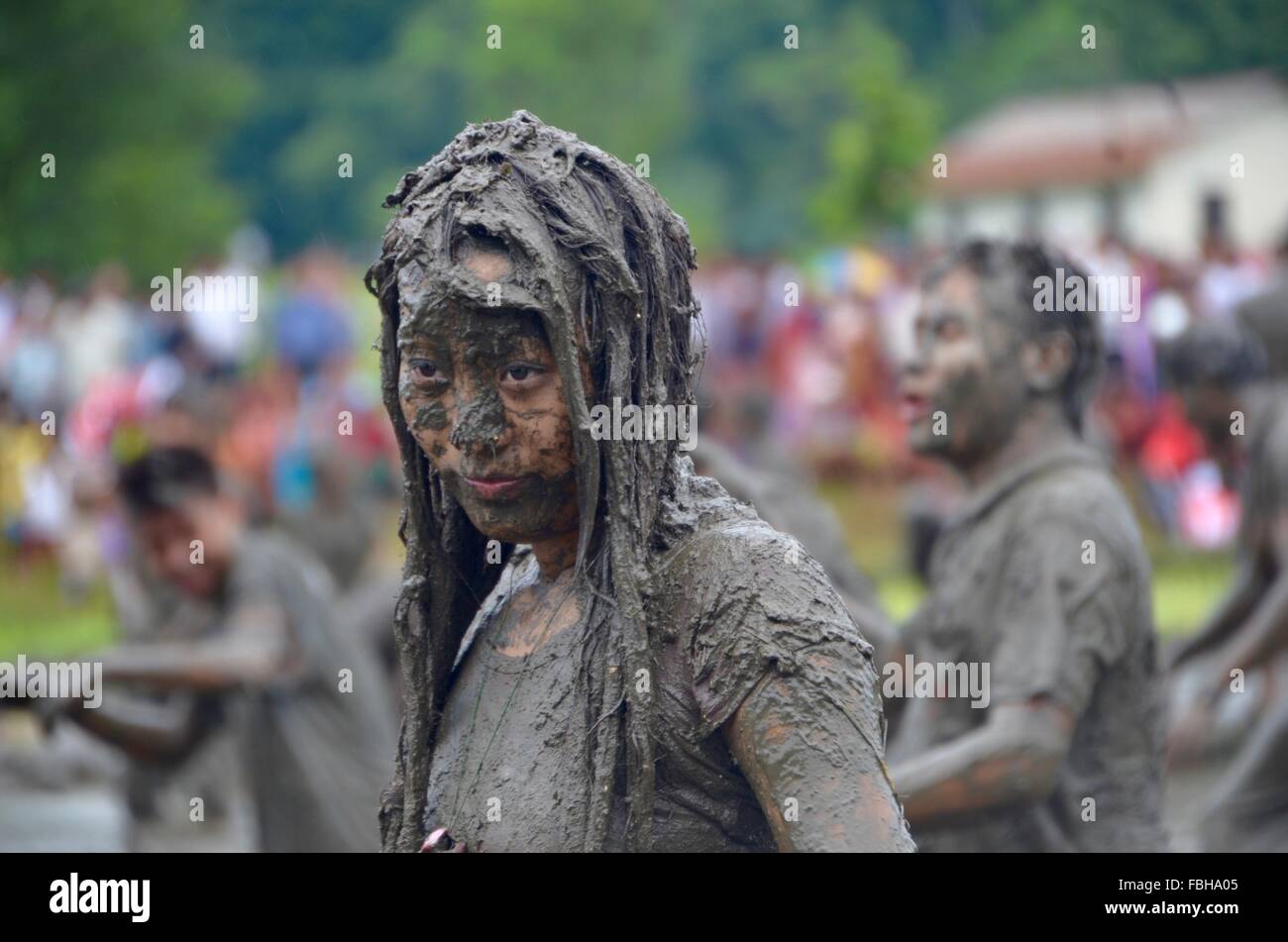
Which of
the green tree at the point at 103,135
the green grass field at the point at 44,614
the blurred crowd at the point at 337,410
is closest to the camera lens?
the blurred crowd at the point at 337,410

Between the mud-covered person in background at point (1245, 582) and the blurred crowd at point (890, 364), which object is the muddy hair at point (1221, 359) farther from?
the blurred crowd at point (890, 364)

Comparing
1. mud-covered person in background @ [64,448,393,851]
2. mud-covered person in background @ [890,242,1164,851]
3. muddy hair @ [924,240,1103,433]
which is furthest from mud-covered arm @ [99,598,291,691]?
muddy hair @ [924,240,1103,433]

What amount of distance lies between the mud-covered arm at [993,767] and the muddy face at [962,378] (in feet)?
3.01

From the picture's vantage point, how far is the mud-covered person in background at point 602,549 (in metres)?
3.11

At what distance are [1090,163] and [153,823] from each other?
37299 mm

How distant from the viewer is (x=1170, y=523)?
59.2ft

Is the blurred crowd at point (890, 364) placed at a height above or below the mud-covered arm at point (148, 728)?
above

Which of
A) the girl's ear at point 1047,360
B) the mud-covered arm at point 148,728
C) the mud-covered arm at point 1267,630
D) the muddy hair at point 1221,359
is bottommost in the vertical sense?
the mud-covered arm at point 148,728

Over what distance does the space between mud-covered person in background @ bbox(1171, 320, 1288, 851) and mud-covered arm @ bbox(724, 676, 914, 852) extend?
13.5 ft

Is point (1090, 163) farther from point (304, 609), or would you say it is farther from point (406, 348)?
point (406, 348)

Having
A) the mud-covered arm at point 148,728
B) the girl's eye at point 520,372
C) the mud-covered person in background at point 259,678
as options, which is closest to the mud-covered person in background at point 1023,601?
the girl's eye at point 520,372

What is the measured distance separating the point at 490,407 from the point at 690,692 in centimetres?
49

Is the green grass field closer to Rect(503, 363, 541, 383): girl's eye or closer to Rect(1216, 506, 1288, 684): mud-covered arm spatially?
Rect(1216, 506, 1288, 684): mud-covered arm
